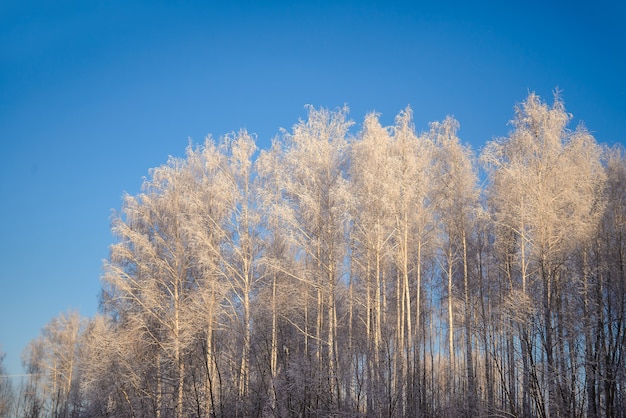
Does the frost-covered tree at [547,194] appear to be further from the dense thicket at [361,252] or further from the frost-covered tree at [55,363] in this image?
the frost-covered tree at [55,363]

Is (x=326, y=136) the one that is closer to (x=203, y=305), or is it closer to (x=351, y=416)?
(x=203, y=305)

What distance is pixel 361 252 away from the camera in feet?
61.6

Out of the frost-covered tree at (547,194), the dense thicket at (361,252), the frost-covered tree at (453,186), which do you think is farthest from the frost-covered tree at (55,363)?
the frost-covered tree at (547,194)

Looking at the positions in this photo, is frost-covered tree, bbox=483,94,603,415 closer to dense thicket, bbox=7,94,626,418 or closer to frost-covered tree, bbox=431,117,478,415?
dense thicket, bbox=7,94,626,418

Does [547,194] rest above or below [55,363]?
above

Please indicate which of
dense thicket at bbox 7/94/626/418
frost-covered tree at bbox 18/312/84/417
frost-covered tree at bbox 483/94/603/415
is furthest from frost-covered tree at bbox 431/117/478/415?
frost-covered tree at bbox 18/312/84/417

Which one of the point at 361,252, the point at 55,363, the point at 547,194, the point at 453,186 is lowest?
the point at 55,363

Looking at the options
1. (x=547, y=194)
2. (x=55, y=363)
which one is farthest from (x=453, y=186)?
(x=55, y=363)

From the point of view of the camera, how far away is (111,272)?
20.7m

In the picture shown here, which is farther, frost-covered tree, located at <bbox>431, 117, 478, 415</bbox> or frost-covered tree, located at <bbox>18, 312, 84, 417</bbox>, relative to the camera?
frost-covered tree, located at <bbox>18, 312, 84, 417</bbox>

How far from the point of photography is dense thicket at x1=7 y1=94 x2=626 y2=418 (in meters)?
16.1

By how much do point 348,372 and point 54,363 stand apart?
119 ft

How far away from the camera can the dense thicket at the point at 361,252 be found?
52.9ft

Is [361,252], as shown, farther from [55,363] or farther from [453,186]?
[55,363]
